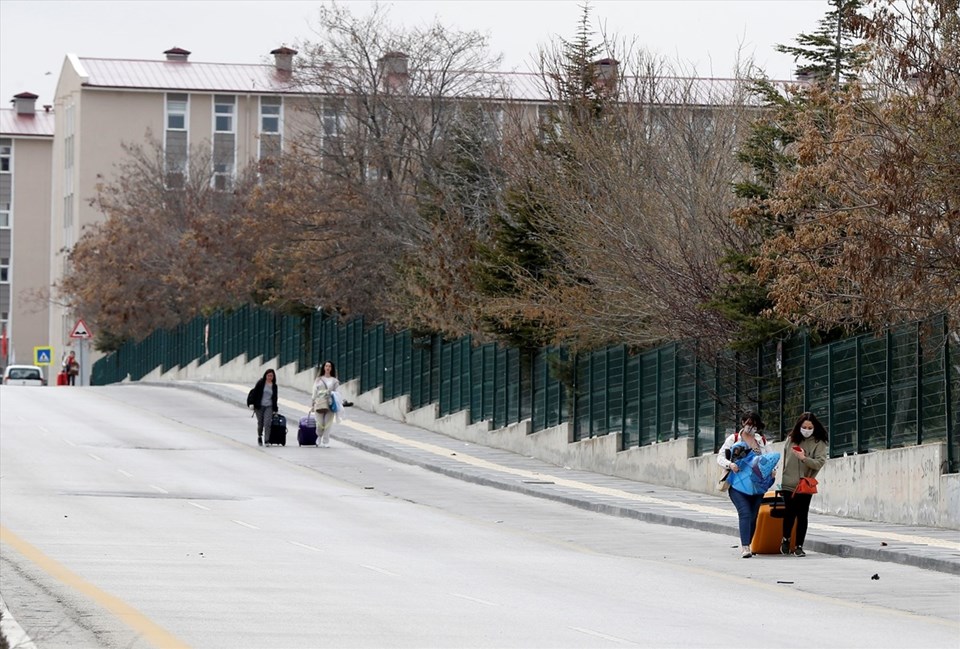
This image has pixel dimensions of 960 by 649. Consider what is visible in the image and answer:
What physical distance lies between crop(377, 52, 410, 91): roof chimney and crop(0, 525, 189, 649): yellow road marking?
34030 millimetres

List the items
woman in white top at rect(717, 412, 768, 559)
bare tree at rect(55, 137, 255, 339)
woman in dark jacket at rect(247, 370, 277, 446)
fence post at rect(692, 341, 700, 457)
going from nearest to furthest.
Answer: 1. woman in white top at rect(717, 412, 768, 559)
2. fence post at rect(692, 341, 700, 457)
3. woman in dark jacket at rect(247, 370, 277, 446)
4. bare tree at rect(55, 137, 255, 339)

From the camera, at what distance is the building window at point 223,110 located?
105m

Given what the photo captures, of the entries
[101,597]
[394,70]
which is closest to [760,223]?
[101,597]

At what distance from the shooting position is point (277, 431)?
38.2 m

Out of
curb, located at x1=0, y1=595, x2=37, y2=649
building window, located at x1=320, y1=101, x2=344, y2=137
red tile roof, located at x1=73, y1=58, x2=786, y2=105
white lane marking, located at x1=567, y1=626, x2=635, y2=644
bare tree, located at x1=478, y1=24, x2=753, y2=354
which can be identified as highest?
red tile roof, located at x1=73, y1=58, x2=786, y2=105

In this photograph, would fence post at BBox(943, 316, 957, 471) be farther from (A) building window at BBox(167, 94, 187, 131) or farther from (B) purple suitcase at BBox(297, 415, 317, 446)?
(A) building window at BBox(167, 94, 187, 131)

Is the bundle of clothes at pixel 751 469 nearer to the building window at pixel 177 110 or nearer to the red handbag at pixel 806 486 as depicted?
the red handbag at pixel 806 486

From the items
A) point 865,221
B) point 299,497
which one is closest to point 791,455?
point 865,221

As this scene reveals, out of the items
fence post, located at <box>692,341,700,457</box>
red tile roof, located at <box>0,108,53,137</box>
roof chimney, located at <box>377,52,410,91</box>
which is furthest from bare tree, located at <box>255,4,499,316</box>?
red tile roof, located at <box>0,108,53,137</box>

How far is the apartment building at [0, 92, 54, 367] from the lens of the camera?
123 m

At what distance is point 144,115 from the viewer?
104 meters

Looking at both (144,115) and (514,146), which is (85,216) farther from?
(514,146)

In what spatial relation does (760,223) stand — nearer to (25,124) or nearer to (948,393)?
(948,393)

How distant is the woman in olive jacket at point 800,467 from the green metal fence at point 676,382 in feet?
8.99
